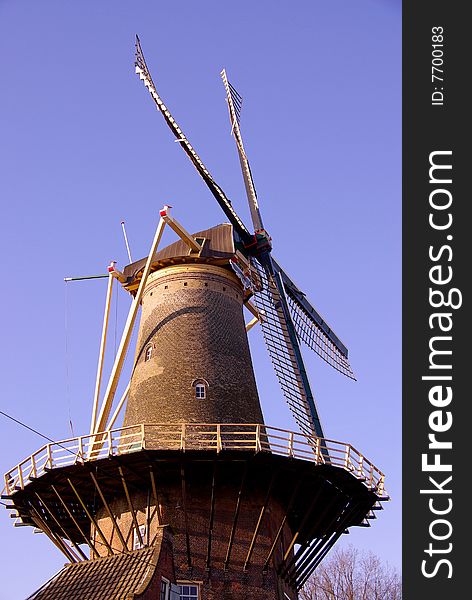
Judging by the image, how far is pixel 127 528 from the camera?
67.7 feet

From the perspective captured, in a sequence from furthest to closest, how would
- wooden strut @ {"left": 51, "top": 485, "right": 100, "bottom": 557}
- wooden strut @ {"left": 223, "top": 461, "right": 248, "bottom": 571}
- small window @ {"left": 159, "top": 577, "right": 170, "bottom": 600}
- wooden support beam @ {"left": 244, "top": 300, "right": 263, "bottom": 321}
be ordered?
wooden support beam @ {"left": 244, "top": 300, "right": 263, "bottom": 321} < wooden strut @ {"left": 51, "top": 485, "right": 100, "bottom": 557} < wooden strut @ {"left": 223, "top": 461, "right": 248, "bottom": 571} < small window @ {"left": 159, "top": 577, "right": 170, "bottom": 600}

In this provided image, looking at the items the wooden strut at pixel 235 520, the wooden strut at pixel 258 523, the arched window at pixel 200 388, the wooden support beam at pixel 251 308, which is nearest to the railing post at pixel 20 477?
the arched window at pixel 200 388

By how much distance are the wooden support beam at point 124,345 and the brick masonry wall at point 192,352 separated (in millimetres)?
668

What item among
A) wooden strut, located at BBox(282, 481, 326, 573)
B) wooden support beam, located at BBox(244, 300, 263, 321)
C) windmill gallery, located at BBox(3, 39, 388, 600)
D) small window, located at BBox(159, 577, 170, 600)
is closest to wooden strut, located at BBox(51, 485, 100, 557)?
windmill gallery, located at BBox(3, 39, 388, 600)

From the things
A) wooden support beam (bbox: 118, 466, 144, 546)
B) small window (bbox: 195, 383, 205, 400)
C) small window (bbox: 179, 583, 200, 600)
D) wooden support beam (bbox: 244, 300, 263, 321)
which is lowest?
small window (bbox: 179, 583, 200, 600)

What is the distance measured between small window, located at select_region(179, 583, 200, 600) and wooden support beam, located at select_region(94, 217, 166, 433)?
4497 millimetres

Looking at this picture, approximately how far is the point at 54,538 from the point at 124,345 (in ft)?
16.4

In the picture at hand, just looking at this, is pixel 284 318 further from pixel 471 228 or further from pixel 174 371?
pixel 471 228

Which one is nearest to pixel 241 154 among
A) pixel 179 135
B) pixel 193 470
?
pixel 179 135

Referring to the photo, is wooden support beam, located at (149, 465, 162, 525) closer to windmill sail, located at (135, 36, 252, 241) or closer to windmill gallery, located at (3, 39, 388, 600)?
windmill gallery, located at (3, 39, 388, 600)

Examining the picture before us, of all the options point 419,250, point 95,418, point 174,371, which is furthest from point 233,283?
point 419,250

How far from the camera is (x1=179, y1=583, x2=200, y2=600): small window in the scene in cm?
1922

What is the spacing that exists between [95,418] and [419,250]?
38.2 ft

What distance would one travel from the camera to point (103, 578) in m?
17.3
